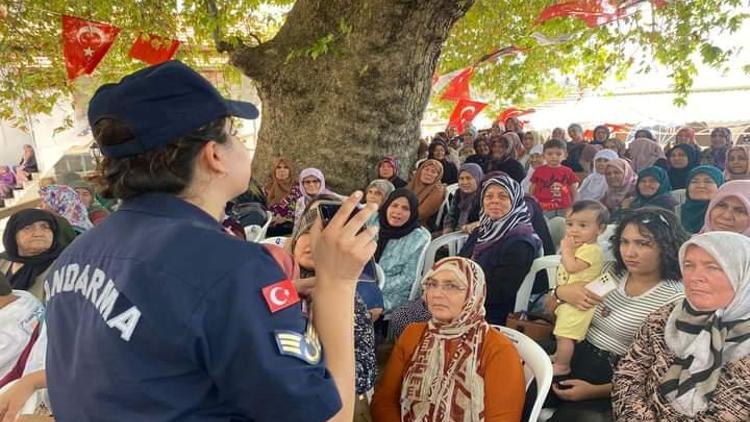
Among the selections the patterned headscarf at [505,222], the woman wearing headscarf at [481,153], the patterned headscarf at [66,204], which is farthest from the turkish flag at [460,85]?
the patterned headscarf at [66,204]

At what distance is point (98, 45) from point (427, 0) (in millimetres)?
3307

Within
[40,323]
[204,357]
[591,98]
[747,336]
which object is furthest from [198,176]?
[591,98]

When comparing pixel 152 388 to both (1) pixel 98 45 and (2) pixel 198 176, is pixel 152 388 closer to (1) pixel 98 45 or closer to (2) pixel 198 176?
(2) pixel 198 176

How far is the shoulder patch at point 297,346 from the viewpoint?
700 millimetres

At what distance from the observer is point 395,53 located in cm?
518

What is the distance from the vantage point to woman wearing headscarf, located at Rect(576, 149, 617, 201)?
504cm

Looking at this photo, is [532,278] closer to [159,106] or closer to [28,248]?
[159,106]

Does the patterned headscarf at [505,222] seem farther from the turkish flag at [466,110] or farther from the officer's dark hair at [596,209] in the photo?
the turkish flag at [466,110]

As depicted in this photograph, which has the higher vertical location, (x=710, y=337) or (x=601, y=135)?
(x=601, y=135)

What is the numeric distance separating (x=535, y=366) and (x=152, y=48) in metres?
5.30

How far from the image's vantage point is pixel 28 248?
2.82m

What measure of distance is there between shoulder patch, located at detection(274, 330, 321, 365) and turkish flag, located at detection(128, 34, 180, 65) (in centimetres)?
537

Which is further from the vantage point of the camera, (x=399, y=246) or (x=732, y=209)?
(x=399, y=246)

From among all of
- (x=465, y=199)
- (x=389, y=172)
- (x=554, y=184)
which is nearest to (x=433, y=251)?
(x=465, y=199)
